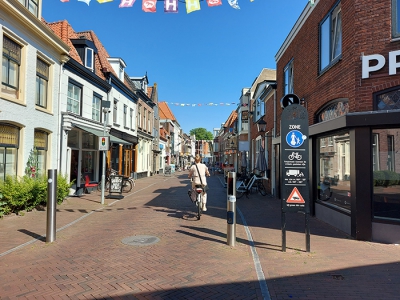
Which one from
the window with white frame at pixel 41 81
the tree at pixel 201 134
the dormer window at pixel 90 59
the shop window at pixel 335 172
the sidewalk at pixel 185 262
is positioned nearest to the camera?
the sidewalk at pixel 185 262

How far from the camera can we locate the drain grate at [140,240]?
568cm

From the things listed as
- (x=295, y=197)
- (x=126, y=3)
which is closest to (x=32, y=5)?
(x=126, y=3)

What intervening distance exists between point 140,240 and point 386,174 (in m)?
5.35

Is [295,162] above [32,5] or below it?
below

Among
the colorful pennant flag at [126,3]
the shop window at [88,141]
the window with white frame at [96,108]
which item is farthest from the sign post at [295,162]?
the window with white frame at [96,108]

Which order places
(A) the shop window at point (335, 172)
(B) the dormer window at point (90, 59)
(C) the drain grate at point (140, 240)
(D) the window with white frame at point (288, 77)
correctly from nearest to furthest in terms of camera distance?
(C) the drain grate at point (140, 240)
(A) the shop window at point (335, 172)
(D) the window with white frame at point (288, 77)
(B) the dormer window at point (90, 59)

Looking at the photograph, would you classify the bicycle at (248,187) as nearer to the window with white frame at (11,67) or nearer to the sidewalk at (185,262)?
the sidewalk at (185,262)

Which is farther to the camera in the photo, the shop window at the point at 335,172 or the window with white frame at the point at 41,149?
the window with white frame at the point at 41,149

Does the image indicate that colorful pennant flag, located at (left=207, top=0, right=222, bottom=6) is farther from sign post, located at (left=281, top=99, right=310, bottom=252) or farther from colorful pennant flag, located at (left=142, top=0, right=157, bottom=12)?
sign post, located at (left=281, top=99, right=310, bottom=252)

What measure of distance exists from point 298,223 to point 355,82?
3.79 meters

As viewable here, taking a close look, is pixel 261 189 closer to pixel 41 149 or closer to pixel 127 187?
pixel 127 187

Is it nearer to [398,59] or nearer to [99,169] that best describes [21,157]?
[99,169]

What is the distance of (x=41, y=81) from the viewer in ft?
34.6

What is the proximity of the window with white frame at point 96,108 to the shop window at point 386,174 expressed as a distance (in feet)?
42.4
